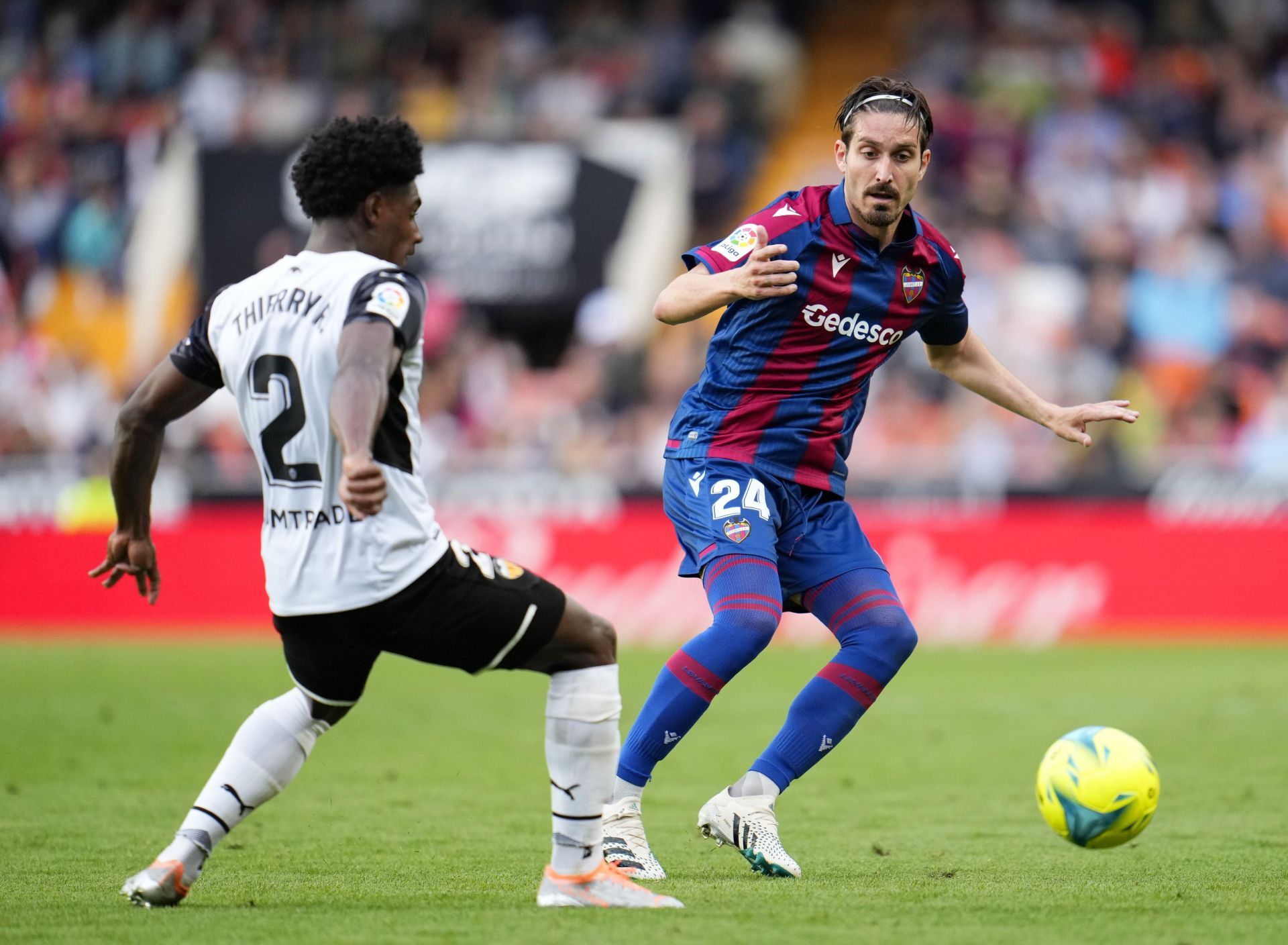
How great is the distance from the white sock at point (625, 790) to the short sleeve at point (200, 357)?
74.9 inches

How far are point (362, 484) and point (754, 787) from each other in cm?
202

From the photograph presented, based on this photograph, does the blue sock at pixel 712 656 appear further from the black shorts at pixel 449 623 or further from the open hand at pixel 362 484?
the open hand at pixel 362 484

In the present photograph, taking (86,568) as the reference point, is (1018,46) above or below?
above

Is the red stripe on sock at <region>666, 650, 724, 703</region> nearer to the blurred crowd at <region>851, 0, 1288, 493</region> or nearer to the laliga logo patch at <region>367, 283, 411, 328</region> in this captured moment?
the laliga logo patch at <region>367, 283, 411, 328</region>

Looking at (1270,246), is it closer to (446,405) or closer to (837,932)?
(446,405)

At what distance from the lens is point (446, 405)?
59.8 feet

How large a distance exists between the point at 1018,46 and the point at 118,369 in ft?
38.2

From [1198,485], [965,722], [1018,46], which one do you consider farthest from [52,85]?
[965,722]

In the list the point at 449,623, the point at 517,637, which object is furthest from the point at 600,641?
the point at 449,623

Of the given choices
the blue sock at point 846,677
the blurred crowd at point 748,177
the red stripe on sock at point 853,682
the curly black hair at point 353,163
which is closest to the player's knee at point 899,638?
the blue sock at point 846,677

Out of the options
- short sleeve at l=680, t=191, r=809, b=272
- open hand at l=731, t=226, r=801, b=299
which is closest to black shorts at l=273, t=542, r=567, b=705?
open hand at l=731, t=226, r=801, b=299

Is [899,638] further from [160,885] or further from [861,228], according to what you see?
[160,885]

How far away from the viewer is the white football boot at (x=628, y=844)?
18.4ft

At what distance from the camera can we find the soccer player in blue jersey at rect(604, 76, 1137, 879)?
225 inches
